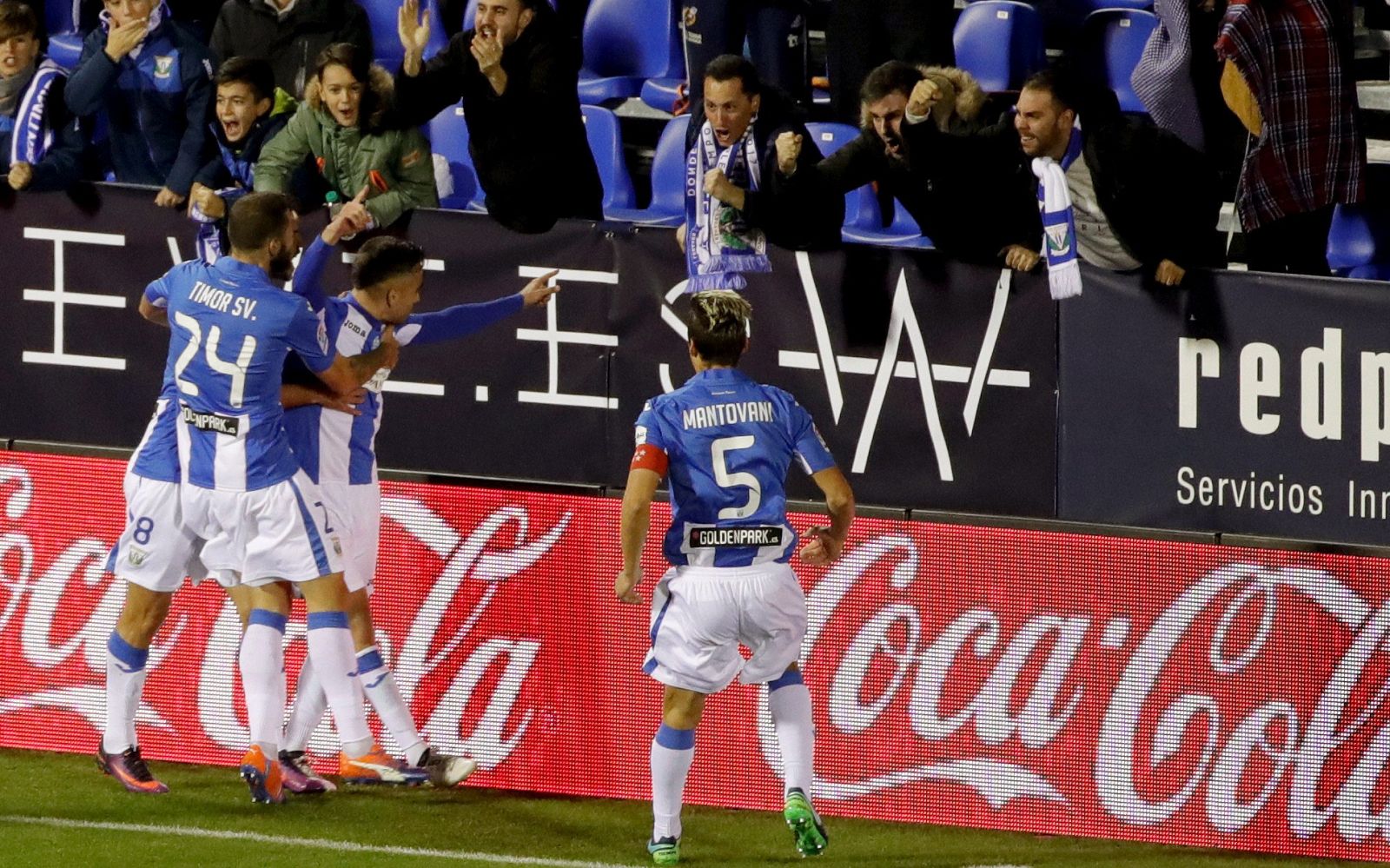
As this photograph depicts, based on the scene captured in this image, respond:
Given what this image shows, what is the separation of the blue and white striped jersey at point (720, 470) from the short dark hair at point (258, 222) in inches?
60.0

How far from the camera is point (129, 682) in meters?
7.66

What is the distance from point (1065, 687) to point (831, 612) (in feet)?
2.79

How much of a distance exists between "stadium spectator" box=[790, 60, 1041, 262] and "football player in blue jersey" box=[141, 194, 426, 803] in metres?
2.62

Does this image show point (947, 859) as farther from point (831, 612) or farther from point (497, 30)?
Answer: point (497, 30)

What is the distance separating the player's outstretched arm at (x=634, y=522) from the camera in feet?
21.9

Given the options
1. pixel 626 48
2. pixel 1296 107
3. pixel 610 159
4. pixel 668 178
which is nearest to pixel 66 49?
pixel 626 48

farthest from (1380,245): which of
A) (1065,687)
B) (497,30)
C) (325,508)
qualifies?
(325,508)

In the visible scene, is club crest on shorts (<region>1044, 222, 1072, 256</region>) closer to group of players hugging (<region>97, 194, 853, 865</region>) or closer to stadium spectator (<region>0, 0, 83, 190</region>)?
group of players hugging (<region>97, 194, 853, 865</region>)

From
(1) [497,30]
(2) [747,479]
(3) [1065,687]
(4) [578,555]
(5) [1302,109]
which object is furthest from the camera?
(1) [497,30]

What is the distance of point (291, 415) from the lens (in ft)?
25.4

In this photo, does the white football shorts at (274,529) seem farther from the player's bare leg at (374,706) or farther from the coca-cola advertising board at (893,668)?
the coca-cola advertising board at (893,668)

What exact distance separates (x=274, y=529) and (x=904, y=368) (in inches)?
120

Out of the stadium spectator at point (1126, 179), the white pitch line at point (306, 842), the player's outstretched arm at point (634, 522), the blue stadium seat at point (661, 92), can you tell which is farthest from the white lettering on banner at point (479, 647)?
the blue stadium seat at point (661, 92)

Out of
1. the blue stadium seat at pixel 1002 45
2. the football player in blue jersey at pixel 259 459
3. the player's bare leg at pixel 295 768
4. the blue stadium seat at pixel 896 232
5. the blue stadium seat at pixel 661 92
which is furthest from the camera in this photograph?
the blue stadium seat at pixel 661 92
